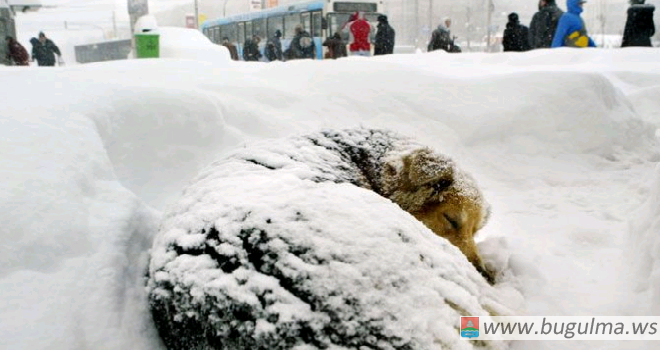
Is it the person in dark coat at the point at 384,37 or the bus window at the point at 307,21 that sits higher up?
the bus window at the point at 307,21

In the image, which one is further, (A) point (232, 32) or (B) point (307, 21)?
(A) point (232, 32)

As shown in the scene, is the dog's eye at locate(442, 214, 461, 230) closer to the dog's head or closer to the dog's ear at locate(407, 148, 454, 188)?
the dog's head

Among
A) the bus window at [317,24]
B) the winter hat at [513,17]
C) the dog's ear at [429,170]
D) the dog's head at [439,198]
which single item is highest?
the bus window at [317,24]

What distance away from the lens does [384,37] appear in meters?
12.0

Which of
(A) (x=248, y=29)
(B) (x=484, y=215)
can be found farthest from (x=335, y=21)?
(B) (x=484, y=215)

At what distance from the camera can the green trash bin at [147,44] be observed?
370 inches

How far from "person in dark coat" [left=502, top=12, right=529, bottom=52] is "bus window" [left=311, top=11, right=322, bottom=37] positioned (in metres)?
6.67

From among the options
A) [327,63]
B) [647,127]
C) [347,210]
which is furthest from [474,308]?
[647,127]

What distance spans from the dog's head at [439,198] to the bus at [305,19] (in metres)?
13.9

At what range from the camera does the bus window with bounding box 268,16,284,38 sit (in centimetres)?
1773

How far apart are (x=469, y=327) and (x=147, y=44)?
31.3ft

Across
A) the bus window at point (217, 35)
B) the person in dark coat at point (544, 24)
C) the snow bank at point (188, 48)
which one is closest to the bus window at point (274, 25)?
the bus window at point (217, 35)

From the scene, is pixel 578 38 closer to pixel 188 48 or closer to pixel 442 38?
pixel 442 38

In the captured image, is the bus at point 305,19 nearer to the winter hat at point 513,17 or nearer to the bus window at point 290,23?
the bus window at point 290,23
